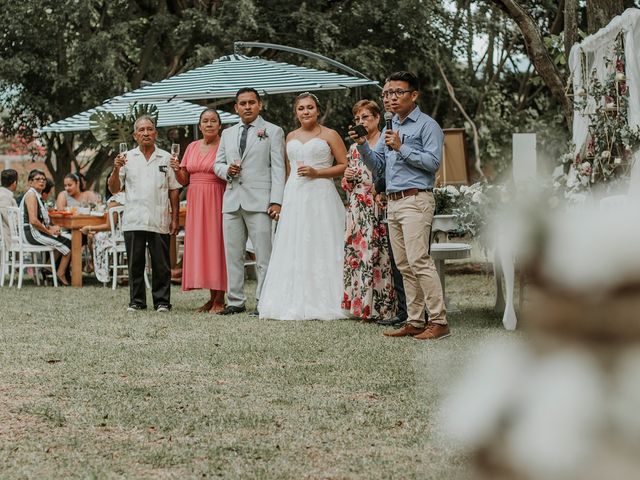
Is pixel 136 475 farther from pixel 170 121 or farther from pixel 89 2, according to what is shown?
pixel 89 2

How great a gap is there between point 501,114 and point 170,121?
14.3 metres

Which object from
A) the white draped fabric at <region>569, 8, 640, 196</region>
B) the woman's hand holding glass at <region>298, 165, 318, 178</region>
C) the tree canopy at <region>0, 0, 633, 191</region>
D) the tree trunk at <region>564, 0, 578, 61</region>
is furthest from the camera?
the tree canopy at <region>0, 0, 633, 191</region>

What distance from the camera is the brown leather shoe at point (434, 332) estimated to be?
25.2 ft

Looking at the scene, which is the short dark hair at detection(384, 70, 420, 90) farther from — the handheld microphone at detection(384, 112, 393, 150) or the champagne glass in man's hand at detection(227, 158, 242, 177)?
the champagne glass in man's hand at detection(227, 158, 242, 177)

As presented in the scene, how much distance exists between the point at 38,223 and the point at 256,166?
5.79 meters

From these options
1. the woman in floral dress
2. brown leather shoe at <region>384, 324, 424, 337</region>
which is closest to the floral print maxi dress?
the woman in floral dress

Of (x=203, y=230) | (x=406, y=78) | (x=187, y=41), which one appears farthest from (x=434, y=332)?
(x=187, y=41)

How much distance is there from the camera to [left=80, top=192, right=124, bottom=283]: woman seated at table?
1435 centimetres

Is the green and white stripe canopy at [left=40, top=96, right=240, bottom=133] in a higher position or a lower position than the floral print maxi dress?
higher

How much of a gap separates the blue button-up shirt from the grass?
1227 millimetres

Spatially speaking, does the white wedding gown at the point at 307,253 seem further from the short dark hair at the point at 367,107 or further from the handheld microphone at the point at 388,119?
the handheld microphone at the point at 388,119

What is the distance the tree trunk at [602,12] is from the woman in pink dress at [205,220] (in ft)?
13.2

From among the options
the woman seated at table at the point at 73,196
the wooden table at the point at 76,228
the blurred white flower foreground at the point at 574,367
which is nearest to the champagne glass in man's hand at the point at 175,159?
the wooden table at the point at 76,228

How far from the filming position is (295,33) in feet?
65.9
